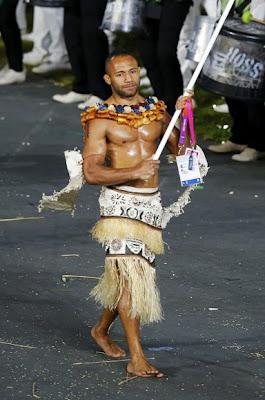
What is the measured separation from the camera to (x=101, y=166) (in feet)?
19.5

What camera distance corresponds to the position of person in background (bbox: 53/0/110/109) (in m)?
11.4

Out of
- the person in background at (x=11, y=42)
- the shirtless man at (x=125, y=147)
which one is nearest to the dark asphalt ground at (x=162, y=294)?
the shirtless man at (x=125, y=147)

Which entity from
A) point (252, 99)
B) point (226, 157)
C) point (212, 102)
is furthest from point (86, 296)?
point (212, 102)

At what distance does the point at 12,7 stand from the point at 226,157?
3.33 meters

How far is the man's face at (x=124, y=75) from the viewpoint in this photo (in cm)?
598

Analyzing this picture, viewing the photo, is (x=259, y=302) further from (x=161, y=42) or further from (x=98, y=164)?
(x=161, y=42)

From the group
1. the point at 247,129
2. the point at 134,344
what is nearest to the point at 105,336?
the point at 134,344

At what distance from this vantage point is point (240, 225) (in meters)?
8.44

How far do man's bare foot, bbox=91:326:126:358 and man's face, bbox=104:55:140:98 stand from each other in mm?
1053

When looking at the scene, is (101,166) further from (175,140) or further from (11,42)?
(11,42)

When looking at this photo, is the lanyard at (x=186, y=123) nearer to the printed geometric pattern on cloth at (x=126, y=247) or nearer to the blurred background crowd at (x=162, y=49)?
the printed geometric pattern on cloth at (x=126, y=247)

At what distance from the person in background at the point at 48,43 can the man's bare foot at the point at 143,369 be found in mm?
7761

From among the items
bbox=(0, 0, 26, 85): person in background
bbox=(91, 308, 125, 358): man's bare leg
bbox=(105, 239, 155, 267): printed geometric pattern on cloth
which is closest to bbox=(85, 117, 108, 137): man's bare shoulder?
bbox=(105, 239, 155, 267): printed geometric pattern on cloth

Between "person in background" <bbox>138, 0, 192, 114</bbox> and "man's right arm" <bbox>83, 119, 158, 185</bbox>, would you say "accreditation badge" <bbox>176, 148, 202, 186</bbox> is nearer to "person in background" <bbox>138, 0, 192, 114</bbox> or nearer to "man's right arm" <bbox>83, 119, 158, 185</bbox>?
"man's right arm" <bbox>83, 119, 158, 185</bbox>
